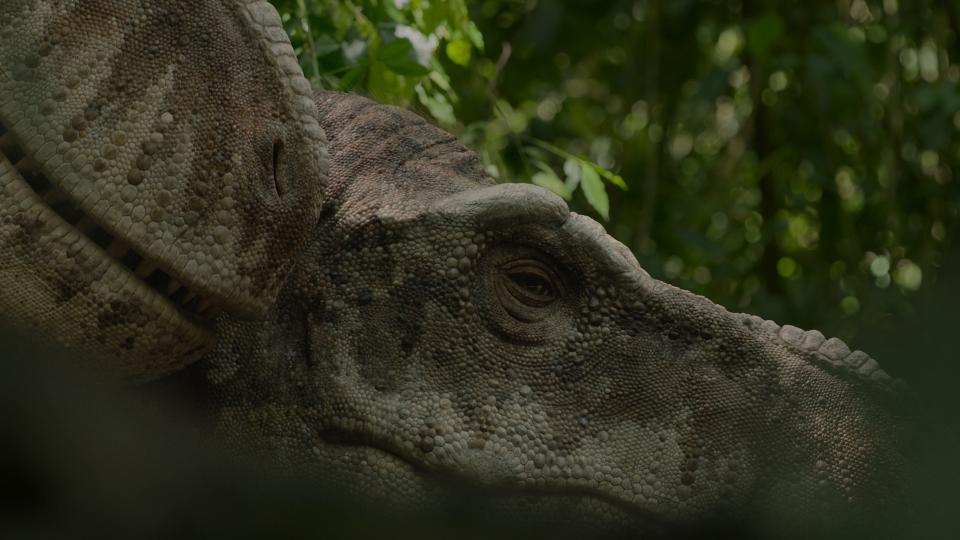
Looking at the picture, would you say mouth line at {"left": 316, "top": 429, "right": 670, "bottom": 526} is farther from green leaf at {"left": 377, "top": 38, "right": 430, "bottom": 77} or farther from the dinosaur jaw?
green leaf at {"left": 377, "top": 38, "right": 430, "bottom": 77}

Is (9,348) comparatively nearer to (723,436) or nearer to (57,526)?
(57,526)

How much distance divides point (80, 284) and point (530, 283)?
0.89 m

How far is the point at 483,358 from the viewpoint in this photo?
2.33m

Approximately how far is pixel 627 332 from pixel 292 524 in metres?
1.67

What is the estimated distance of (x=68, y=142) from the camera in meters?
1.73

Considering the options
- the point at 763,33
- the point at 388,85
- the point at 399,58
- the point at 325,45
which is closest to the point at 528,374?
the point at 399,58

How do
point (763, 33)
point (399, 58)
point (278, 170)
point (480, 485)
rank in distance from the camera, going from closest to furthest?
point (278, 170), point (480, 485), point (399, 58), point (763, 33)

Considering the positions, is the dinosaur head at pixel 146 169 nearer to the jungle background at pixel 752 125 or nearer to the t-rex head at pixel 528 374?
the t-rex head at pixel 528 374

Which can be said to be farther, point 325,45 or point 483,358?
point 325,45

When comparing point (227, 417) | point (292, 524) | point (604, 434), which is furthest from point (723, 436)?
→ point (292, 524)

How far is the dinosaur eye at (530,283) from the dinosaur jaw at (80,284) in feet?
2.12

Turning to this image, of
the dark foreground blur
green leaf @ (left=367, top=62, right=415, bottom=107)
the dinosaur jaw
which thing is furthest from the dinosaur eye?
the dark foreground blur

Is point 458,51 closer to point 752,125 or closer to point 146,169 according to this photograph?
point 146,169

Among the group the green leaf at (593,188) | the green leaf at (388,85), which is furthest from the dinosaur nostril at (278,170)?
the green leaf at (593,188)
